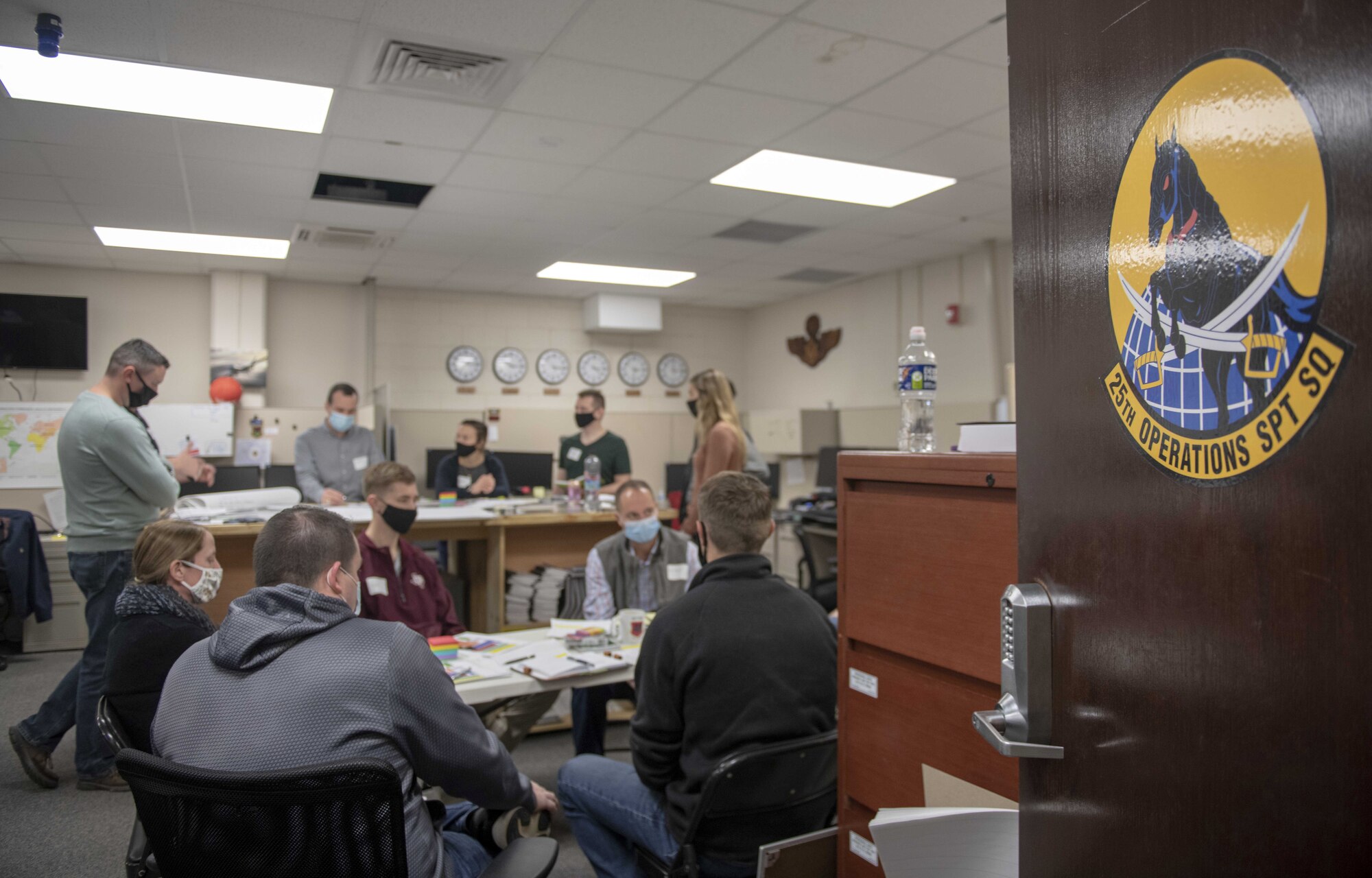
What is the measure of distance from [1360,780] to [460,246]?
674cm

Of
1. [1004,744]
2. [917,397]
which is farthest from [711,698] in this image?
[1004,744]

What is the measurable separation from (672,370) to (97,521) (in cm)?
659

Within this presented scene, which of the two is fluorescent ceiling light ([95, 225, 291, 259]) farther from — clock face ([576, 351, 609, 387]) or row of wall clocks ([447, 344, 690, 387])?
clock face ([576, 351, 609, 387])

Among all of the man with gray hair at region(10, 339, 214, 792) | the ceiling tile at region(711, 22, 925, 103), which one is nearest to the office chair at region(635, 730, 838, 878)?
the ceiling tile at region(711, 22, 925, 103)

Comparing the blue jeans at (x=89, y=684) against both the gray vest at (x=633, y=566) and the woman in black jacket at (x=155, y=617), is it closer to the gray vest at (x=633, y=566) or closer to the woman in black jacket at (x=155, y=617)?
the woman in black jacket at (x=155, y=617)

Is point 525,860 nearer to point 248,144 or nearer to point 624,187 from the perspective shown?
point 248,144

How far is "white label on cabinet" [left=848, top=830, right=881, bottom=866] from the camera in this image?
1.62 m

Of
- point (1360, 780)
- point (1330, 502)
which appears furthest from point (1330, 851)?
point (1330, 502)

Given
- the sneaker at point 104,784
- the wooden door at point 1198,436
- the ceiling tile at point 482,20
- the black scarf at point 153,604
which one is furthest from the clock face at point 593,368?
the wooden door at point 1198,436

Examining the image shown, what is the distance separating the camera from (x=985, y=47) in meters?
3.22

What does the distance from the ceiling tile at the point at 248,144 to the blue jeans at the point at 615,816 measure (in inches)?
137

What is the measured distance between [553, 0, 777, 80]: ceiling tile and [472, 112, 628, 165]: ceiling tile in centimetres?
72

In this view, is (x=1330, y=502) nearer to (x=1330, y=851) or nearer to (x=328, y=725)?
(x=1330, y=851)

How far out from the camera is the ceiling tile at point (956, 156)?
4.25 metres
